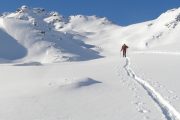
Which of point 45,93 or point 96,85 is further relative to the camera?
point 96,85

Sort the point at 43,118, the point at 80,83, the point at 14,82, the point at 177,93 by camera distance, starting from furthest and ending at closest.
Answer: the point at 14,82
the point at 80,83
the point at 177,93
the point at 43,118

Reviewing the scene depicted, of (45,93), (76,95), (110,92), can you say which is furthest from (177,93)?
(45,93)

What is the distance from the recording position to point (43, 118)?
16.5 metres

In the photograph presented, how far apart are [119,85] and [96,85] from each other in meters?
1.32

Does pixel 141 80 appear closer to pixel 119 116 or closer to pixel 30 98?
pixel 30 98

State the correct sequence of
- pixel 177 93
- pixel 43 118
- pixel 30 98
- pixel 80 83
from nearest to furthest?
pixel 43 118
pixel 30 98
pixel 177 93
pixel 80 83

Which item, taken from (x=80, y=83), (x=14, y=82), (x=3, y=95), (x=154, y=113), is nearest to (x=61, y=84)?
(x=80, y=83)

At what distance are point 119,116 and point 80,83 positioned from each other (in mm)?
6713

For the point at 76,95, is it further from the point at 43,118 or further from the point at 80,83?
the point at 43,118

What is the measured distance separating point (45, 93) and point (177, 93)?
20.0ft

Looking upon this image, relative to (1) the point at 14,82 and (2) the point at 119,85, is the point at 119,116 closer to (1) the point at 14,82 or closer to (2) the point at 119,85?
(2) the point at 119,85

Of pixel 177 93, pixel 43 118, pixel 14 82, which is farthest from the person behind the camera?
pixel 14 82

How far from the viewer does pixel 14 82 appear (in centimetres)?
2647

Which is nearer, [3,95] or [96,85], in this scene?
[3,95]
